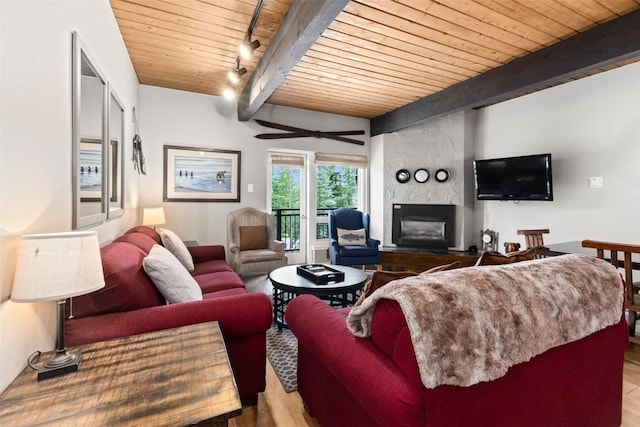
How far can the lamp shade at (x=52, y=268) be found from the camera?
2.89 feet

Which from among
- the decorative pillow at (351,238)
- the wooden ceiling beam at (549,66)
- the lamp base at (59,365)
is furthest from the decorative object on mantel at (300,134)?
the lamp base at (59,365)

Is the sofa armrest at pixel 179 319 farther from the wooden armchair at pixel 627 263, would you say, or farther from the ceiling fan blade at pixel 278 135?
the ceiling fan blade at pixel 278 135

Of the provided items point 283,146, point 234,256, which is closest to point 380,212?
point 283,146

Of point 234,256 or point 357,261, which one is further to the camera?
point 357,261

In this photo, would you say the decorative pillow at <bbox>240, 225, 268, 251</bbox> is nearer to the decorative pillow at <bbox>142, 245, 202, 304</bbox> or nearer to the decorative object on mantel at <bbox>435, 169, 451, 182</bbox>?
the decorative pillow at <bbox>142, 245, 202, 304</bbox>

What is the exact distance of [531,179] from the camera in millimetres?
4031

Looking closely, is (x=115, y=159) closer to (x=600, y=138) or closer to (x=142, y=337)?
(x=142, y=337)

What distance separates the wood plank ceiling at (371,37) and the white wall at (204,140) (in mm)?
343

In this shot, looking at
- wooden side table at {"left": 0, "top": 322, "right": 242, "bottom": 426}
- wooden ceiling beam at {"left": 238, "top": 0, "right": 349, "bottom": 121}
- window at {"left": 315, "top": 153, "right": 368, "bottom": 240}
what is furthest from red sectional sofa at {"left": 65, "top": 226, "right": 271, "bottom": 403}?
window at {"left": 315, "top": 153, "right": 368, "bottom": 240}

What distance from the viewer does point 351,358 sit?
3.73 feet

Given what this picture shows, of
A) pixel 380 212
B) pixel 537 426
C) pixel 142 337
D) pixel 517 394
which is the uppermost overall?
pixel 380 212

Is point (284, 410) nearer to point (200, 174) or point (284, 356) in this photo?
point (284, 356)

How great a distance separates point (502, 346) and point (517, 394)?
9.5 inches

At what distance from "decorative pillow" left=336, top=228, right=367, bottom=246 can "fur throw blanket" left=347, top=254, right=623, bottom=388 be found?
133 inches
